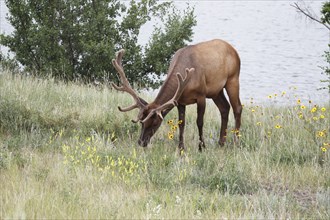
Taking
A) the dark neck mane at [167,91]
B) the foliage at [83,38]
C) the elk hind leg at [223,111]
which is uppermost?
the foliage at [83,38]

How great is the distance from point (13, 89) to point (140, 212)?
6.00 metres

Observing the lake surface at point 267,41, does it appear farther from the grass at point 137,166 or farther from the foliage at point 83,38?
the grass at point 137,166

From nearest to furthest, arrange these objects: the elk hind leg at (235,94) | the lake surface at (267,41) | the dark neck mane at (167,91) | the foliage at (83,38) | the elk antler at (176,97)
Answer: the elk antler at (176,97)
the dark neck mane at (167,91)
the elk hind leg at (235,94)
the foliage at (83,38)
the lake surface at (267,41)

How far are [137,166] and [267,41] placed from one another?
26582 mm

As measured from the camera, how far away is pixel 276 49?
102ft

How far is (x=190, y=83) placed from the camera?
29.8 feet

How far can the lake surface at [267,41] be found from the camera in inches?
955

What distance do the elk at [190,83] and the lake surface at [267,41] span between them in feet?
32.2

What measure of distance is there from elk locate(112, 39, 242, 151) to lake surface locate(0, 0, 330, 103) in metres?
9.81

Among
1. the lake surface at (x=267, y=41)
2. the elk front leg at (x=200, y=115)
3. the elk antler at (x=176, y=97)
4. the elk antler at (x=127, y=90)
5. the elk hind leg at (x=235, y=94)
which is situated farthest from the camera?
the lake surface at (x=267, y=41)

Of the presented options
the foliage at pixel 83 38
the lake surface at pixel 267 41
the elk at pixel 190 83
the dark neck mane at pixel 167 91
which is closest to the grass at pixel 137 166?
the elk at pixel 190 83

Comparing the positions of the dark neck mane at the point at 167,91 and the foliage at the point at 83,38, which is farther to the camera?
the foliage at the point at 83,38

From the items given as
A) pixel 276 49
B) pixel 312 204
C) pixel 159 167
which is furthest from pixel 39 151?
pixel 276 49

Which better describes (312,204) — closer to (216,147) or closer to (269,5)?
(216,147)
